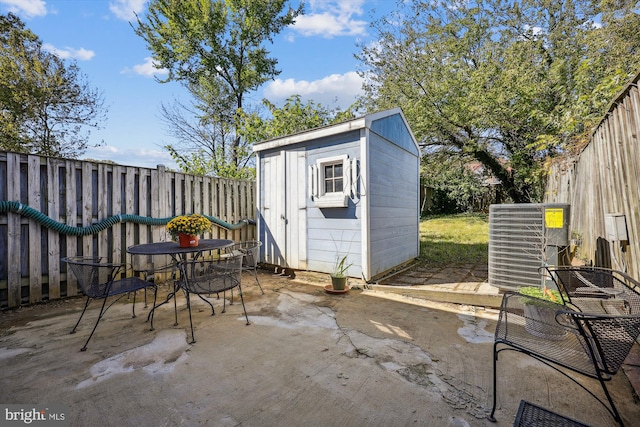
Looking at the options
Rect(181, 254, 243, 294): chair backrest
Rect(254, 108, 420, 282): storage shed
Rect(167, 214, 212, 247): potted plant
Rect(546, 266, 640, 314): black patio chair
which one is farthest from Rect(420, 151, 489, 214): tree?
Rect(181, 254, 243, 294): chair backrest

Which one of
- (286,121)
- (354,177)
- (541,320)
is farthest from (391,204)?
(286,121)

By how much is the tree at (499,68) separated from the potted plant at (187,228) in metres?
8.30

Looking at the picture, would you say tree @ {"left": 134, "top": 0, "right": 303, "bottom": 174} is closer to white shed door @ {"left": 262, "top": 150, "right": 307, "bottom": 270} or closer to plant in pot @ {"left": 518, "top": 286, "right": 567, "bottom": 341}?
white shed door @ {"left": 262, "top": 150, "right": 307, "bottom": 270}

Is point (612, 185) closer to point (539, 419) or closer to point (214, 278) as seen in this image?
point (539, 419)

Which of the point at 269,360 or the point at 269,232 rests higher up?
the point at 269,232

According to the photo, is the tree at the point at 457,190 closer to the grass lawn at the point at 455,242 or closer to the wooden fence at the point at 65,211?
the grass lawn at the point at 455,242

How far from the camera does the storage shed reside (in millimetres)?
4160

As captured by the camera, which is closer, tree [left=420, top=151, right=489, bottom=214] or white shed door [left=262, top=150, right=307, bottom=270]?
white shed door [left=262, top=150, right=307, bottom=270]

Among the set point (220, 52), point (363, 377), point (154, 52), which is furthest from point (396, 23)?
point (363, 377)

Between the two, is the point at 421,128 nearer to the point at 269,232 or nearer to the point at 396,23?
the point at 396,23

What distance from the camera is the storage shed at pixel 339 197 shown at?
13.6ft

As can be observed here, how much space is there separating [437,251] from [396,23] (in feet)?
30.9

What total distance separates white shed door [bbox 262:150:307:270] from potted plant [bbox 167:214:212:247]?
1.89 metres

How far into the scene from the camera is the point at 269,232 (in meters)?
5.33
